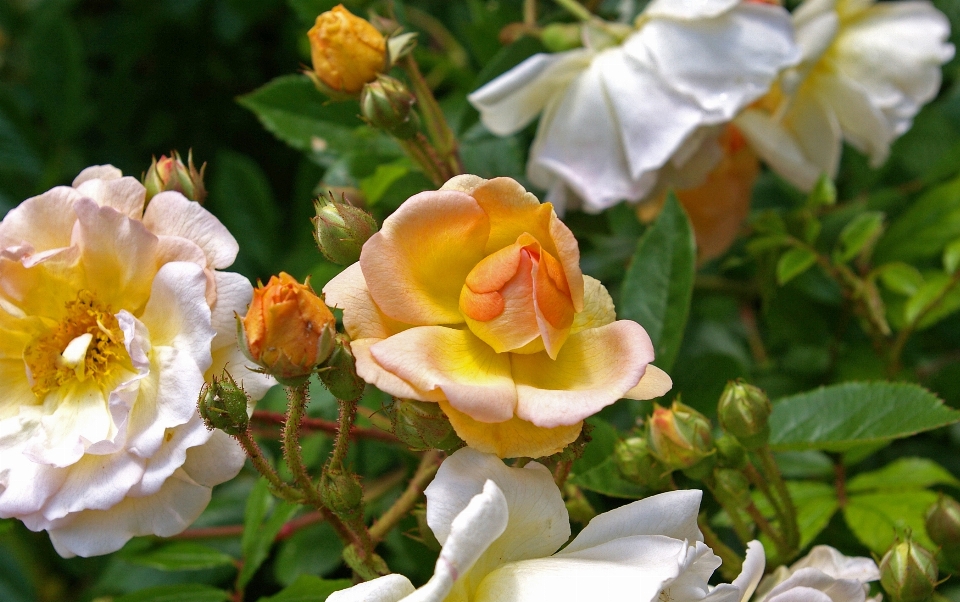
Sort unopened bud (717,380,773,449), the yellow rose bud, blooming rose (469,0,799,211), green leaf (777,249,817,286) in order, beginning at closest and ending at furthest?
unopened bud (717,380,773,449) < the yellow rose bud < blooming rose (469,0,799,211) < green leaf (777,249,817,286)

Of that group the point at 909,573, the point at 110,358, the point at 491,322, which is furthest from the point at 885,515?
the point at 110,358

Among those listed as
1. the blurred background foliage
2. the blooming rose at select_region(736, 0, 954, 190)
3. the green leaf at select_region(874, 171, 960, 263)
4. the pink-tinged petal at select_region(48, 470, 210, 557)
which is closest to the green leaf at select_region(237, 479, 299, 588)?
the blurred background foliage

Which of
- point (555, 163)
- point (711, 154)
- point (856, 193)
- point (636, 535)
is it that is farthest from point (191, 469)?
point (856, 193)

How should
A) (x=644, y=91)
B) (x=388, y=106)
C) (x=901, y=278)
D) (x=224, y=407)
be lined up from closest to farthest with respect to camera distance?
(x=224, y=407) < (x=388, y=106) < (x=644, y=91) < (x=901, y=278)

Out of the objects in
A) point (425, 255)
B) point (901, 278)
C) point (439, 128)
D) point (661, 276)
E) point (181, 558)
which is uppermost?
point (425, 255)

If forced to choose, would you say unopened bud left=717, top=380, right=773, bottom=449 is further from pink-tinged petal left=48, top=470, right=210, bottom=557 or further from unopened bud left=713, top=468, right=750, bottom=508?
pink-tinged petal left=48, top=470, right=210, bottom=557

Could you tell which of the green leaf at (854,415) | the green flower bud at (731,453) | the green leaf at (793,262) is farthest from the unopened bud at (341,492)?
the green leaf at (793,262)

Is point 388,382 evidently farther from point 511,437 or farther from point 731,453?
point 731,453
